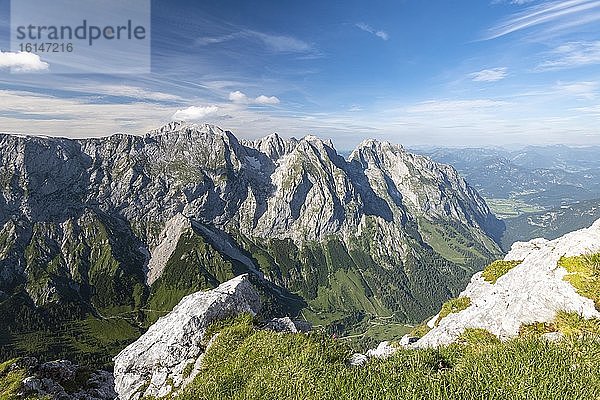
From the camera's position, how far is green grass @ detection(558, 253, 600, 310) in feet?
42.9

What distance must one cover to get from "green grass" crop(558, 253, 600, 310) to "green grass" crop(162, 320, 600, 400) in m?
4.23

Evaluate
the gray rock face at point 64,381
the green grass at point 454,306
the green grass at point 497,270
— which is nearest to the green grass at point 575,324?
the green grass at point 454,306

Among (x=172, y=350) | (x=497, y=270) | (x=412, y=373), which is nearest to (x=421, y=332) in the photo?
(x=497, y=270)

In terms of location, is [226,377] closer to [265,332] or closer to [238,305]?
[265,332]

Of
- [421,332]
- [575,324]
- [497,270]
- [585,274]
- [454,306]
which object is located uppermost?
[585,274]

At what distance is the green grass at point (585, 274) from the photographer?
1308 centimetres

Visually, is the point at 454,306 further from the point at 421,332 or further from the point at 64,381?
the point at 64,381

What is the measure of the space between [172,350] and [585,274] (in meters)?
20.1

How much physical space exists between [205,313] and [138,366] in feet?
15.2

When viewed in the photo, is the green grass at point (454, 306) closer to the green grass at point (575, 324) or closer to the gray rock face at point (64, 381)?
the green grass at point (575, 324)

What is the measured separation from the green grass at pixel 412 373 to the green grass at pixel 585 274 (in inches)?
166

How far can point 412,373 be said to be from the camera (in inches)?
360

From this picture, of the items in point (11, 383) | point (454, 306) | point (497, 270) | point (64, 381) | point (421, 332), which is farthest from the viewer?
point (497, 270)

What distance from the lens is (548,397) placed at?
718 centimetres
